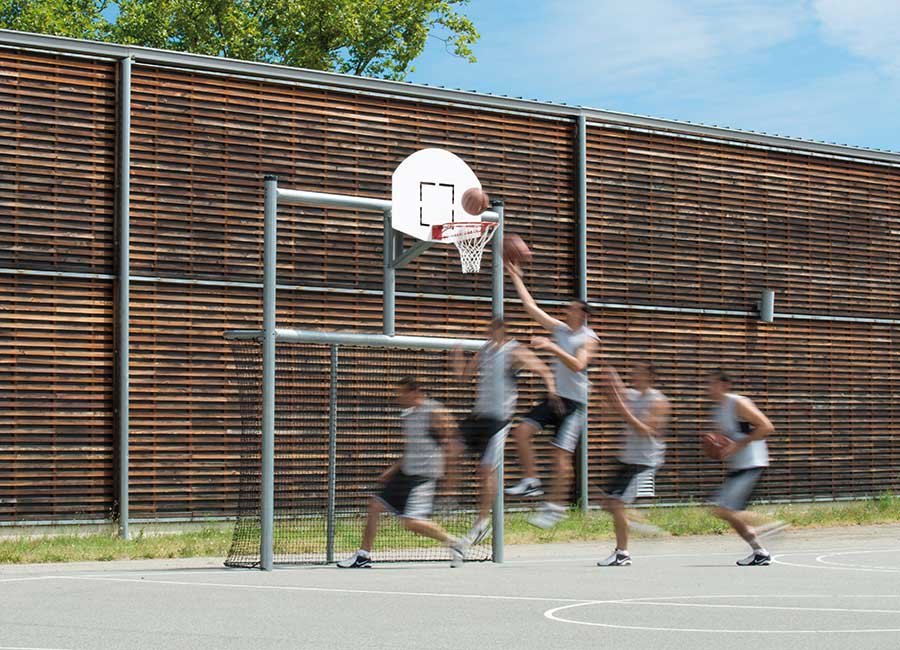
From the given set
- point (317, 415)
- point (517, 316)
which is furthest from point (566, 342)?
point (517, 316)

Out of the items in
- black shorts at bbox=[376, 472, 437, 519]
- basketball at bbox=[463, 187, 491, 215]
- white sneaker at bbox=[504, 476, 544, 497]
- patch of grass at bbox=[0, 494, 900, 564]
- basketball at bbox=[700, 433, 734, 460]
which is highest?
basketball at bbox=[463, 187, 491, 215]

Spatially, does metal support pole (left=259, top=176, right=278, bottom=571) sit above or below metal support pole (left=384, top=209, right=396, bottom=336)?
below

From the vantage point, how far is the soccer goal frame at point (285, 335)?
1631 cm

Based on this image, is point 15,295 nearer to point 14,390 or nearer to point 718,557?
point 14,390

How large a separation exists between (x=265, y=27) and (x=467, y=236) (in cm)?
3093

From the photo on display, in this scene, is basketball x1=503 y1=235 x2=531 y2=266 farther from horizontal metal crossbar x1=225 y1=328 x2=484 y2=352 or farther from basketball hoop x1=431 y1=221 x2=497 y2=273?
basketball hoop x1=431 y1=221 x2=497 y2=273

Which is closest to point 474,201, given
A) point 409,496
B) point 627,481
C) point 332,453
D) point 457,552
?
point 409,496

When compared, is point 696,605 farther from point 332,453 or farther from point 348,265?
point 348,265

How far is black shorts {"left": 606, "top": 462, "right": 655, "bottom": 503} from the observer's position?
15.5m

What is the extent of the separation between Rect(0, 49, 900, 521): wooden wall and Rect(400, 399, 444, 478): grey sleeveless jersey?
6.97 meters

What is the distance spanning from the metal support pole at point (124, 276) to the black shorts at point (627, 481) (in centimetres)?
828

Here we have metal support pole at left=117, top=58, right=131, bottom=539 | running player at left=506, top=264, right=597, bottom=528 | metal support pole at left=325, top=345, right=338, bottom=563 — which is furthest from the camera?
metal support pole at left=117, top=58, right=131, bottom=539

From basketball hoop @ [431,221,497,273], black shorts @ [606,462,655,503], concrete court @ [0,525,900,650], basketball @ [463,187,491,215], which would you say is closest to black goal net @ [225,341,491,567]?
concrete court @ [0,525,900,650]

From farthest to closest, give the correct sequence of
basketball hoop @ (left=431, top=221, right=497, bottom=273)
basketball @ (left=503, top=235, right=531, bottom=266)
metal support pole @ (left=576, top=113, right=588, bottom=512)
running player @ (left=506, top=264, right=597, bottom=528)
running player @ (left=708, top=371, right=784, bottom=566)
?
metal support pole @ (left=576, top=113, right=588, bottom=512)
basketball hoop @ (left=431, top=221, right=497, bottom=273)
running player @ (left=708, top=371, right=784, bottom=566)
running player @ (left=506, top=264, right=597, bottom=528)
basketball @ (left=503, top=235, right=531, bottom=266)
